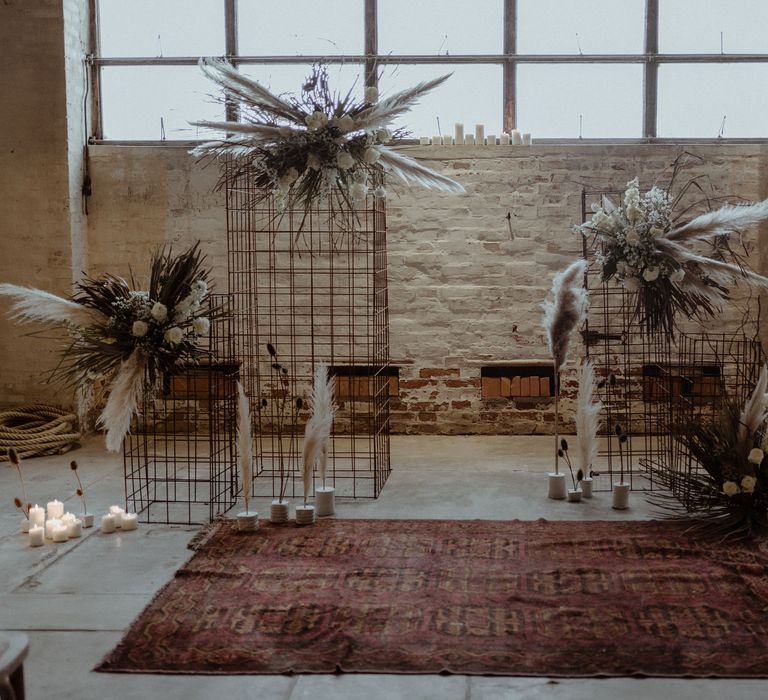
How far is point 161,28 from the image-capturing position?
25.0ft

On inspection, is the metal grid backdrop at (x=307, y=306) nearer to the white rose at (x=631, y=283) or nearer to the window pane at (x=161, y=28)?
the window pane at (x=161, y=28)

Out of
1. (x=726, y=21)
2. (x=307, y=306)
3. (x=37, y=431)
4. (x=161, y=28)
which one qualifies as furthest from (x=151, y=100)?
(x=726, y=21)

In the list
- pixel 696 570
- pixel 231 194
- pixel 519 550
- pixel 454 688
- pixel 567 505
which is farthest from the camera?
pixel 231 194

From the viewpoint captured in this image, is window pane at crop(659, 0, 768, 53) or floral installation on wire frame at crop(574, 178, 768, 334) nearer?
floral installation on wire frame at crop(574, 178, 768, 334)

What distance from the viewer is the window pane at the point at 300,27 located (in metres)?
7.46

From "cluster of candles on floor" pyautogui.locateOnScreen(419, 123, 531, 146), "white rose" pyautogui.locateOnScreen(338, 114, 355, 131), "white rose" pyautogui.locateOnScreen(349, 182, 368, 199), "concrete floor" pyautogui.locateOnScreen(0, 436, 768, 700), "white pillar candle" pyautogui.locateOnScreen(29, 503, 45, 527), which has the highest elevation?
"cluster of candles on floor" pyautogui.locateOnScreen(419, 123, 531, 146)

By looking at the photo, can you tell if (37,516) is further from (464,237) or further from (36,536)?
(464,237)

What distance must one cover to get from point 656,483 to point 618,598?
1.74 metres

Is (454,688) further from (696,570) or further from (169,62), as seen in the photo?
(169,62)

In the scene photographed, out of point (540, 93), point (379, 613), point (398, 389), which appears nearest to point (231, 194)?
point (398, 389)

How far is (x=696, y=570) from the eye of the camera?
4.17 m

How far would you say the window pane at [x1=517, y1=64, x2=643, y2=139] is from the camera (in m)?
7.46

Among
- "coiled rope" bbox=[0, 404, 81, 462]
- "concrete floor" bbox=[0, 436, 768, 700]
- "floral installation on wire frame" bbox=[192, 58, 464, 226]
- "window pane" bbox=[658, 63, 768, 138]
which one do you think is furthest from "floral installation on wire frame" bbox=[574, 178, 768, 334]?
"coiled rope" bbox=[0, 404, 81, 462]

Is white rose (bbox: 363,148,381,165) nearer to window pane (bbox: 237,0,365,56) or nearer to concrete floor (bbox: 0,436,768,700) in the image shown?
concrete floor (bbox: 0,436,768,700)
